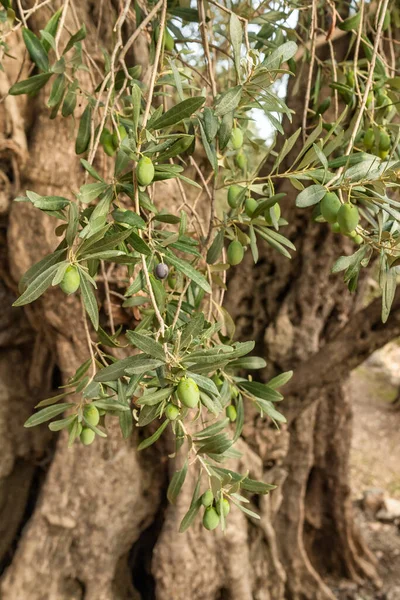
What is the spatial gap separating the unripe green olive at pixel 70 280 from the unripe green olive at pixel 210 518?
40cm

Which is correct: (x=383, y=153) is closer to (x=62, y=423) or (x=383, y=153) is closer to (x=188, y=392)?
(x=188, y=392)

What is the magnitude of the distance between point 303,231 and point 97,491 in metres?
1.07

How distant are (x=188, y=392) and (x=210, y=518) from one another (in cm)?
29

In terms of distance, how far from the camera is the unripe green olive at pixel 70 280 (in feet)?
2.05

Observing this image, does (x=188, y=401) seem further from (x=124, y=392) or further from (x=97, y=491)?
(x=97, y=491)

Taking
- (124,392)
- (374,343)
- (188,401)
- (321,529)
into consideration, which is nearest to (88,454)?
(374,343)

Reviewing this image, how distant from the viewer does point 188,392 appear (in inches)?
23.8

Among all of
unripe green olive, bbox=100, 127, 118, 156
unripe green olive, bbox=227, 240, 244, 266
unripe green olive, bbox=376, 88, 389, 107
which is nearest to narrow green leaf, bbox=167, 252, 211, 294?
unripe green olive, bbox=227, 240, 244, 266

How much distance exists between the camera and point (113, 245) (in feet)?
2.08

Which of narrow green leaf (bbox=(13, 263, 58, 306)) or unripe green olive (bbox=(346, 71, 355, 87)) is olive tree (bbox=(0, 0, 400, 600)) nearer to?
unripe green olive (bbox=(346, 71, 355, 87))

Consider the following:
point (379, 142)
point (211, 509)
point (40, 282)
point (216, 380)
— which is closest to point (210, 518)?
point (211, 509)

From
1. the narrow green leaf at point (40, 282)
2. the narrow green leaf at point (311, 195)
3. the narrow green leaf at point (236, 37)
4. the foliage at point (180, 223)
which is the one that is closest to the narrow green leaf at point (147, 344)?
the foliage at point (180, 223)

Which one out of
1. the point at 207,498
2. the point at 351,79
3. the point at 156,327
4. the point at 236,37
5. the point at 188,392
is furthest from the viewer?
the point at 351,79

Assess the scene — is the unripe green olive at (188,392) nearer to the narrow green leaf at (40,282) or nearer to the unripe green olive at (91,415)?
the narrow green leaf at (40,282)
